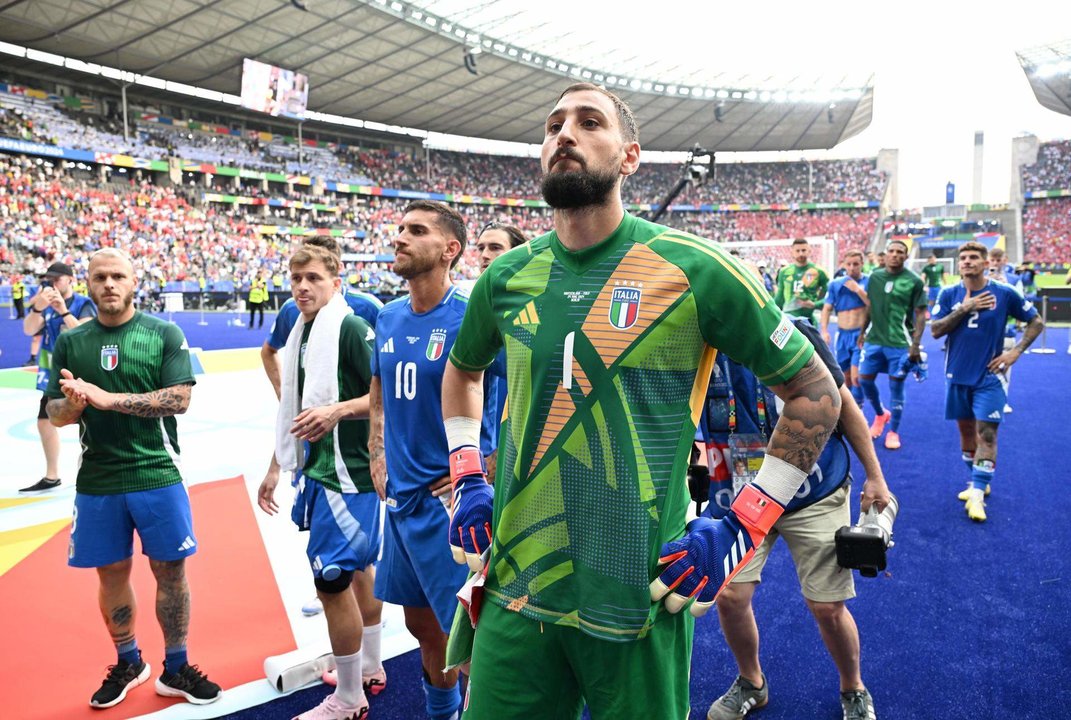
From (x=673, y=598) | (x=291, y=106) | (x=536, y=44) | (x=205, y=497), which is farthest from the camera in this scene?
(x=291, y=106)

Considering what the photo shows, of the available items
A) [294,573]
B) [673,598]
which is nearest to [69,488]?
[294,573]

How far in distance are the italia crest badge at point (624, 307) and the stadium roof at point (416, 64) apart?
33.6 meters

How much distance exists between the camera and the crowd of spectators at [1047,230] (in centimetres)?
5052

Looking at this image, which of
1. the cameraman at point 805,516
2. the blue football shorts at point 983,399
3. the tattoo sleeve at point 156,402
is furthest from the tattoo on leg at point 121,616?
the blue football shorts at point 983,399

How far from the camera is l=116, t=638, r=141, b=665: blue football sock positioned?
345cm

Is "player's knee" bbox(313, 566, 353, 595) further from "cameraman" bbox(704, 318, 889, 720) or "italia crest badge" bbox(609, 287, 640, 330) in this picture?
"italia crest badge" bbox(609, 287, 640, 330)

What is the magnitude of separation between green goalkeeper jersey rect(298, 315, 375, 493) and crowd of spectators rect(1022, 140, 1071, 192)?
221 feet

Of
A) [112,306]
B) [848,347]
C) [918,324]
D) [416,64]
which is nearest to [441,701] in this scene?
[112,306]

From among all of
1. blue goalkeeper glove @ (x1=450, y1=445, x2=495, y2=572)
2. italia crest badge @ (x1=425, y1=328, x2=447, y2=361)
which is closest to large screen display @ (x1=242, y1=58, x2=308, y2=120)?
italia crest badge @ (x1=425, y1=328, x2=447, y2=361)

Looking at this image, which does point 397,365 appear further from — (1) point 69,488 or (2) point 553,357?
(1) point 69,488

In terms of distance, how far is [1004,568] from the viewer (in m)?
4.68

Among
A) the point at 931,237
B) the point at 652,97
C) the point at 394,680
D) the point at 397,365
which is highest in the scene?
the point at 652,97

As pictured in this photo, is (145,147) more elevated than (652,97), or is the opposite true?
(652,97)

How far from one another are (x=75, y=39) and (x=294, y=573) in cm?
4021
